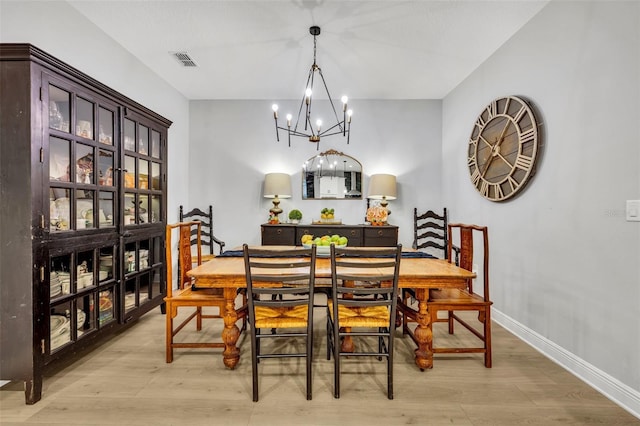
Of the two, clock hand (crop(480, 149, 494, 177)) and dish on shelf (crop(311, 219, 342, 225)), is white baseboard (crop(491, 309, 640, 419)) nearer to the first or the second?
clock hand (crop(480, 149, 494, 177))

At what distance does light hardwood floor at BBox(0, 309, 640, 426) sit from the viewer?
1.59 m

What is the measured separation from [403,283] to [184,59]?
10.3 ft

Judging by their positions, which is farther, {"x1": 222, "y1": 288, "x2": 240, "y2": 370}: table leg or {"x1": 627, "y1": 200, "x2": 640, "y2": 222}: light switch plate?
{"x1": 222, "y1": 288, "x2": 240, "y2": 370}: table leg

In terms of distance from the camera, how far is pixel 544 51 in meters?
2.35

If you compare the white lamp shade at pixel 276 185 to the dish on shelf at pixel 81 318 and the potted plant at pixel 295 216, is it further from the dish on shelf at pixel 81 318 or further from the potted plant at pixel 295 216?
the dish on shelf at pixel 81 318

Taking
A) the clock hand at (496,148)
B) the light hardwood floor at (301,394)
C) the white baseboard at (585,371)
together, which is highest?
the clock hand at (496,148)

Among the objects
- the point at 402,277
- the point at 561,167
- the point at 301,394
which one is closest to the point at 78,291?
the point at 301,394

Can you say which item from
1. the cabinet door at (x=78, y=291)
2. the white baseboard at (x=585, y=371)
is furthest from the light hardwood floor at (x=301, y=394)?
the cabinet door at (x=78, y=291)

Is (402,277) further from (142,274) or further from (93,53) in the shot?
(93,53)

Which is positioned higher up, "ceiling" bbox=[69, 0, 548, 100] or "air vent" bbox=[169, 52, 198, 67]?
"air vent" bbox=[169, 52, 198, 67]

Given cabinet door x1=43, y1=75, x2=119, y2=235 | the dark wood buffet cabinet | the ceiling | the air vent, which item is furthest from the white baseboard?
the air vent

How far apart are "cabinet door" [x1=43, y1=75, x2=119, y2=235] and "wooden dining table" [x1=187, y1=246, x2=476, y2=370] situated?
898 millimetres

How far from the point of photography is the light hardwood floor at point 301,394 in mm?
1587

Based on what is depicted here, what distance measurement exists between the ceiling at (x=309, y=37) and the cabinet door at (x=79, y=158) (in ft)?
2.98
